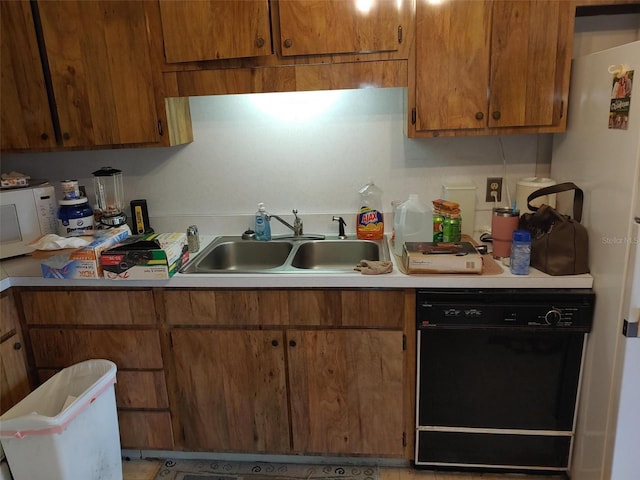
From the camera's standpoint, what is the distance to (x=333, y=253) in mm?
2340

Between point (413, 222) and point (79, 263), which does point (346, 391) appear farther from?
point (79, 263)

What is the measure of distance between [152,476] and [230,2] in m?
2.04

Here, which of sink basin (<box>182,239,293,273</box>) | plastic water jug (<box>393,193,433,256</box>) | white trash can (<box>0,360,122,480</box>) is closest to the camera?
white trash can (<box>0,360,122,480</box>)

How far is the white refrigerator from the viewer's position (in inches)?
58.9

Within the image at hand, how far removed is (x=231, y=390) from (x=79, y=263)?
80 centimetres

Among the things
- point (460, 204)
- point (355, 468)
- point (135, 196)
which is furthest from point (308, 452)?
point (135, 196)

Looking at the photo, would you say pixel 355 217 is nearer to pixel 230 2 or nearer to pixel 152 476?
pixel 230 2

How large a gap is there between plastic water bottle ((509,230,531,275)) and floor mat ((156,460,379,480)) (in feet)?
3.52

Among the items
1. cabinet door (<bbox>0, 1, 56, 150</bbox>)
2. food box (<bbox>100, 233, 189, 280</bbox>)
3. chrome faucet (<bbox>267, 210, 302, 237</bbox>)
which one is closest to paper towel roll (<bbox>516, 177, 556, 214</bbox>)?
chrome faucet (<bbox>267, 210, 302, 237</bbox>)

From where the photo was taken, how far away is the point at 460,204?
2.26 metres

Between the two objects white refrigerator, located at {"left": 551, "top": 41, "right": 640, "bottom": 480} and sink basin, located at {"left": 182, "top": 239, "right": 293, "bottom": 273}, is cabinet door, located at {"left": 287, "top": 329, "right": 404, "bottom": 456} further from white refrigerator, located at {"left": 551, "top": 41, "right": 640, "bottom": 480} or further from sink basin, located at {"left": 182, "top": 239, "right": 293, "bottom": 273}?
white refrigerator, located at {"left": 551, "top": 41, "right": 640, "bottom": 480}

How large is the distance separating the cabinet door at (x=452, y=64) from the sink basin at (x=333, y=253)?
0.64m

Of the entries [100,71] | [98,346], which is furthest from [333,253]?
[100,71]

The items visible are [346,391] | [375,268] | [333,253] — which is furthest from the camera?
[333,253]
